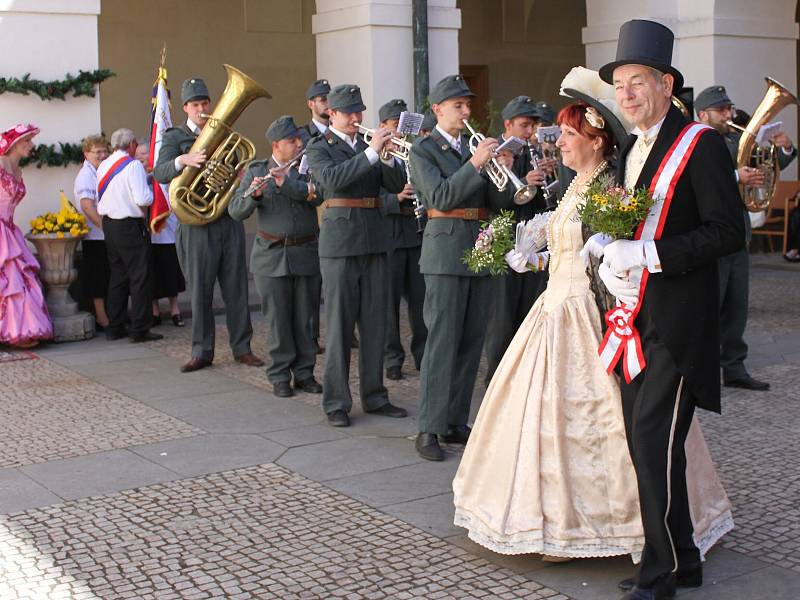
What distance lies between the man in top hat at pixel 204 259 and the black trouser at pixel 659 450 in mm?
5247

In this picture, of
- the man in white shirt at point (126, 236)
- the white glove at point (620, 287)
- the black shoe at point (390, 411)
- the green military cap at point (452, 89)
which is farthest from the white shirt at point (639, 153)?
the man in white shirt at point (126, 236)

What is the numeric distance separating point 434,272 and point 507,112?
1505mm

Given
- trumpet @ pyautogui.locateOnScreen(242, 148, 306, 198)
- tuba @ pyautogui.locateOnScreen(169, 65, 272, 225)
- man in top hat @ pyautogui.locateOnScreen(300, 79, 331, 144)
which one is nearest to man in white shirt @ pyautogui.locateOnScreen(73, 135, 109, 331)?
tuba @ pyautogui.locateOnScreen(169, 65, 272, 225)

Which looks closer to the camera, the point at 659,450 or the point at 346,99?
the point at 659,450

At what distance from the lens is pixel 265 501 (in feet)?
18.6

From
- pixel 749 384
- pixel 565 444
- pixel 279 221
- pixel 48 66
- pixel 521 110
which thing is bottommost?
pixel 749 384

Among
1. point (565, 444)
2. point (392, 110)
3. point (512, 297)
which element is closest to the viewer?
point (565, 444)

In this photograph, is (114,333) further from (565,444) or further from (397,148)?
(565,444)

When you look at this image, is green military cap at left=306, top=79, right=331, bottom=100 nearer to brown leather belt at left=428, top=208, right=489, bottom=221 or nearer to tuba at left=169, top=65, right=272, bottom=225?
tuba at left=169, top=65, right=272, bottom=225

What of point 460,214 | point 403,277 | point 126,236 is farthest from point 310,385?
→ point 126,236

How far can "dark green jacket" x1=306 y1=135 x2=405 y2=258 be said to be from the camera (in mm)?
7230

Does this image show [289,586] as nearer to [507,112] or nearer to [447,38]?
[507,112]

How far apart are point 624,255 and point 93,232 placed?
736 cm

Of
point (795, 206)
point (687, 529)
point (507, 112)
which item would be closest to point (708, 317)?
point (687, 529)
